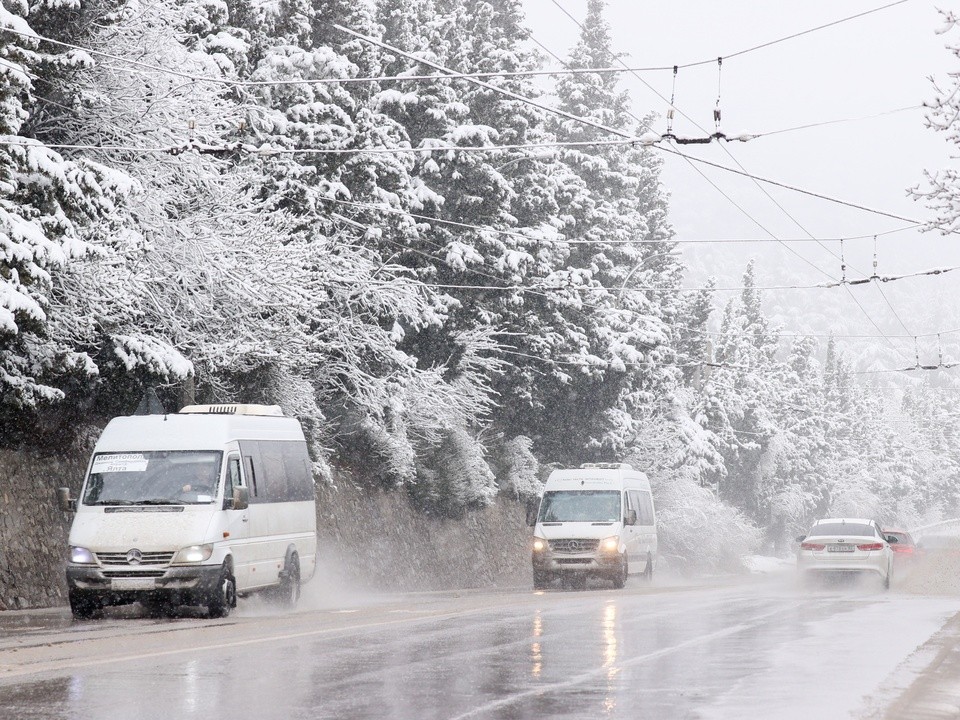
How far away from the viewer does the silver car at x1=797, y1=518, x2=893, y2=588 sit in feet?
100

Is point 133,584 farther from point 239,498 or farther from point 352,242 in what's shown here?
point 352,242

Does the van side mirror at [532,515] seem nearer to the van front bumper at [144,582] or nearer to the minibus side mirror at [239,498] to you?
the minibus side mirror at [239,498]

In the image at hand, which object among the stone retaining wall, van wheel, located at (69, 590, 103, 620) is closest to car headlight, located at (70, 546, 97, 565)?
van wheel, located at (69, 590, 103, 620)

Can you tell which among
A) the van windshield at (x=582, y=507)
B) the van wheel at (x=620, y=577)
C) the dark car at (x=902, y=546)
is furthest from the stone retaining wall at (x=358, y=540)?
the dark car at (x=902, y=546)

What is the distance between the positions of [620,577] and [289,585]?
10.5 metres

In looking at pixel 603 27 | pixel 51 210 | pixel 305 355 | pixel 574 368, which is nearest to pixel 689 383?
pixel 603 27

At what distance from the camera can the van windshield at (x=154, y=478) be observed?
63.0 feet

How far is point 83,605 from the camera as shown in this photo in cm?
1877

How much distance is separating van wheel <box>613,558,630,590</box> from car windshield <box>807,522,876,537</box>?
4.00m

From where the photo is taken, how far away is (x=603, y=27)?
187 feet

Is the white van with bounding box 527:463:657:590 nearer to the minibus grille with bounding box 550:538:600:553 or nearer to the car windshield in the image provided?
the minibus grille with bounding box 550:538:600:553

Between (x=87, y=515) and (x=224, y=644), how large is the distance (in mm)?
5477

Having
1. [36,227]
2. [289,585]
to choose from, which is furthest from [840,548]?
[36,227]

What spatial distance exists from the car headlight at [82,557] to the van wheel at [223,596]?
1542 mm
